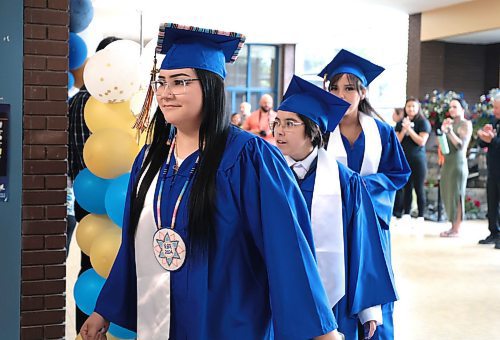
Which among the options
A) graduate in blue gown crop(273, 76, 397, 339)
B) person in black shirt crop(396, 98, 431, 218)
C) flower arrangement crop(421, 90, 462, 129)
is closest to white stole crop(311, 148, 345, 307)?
graduate in blue gown crop(273, 76, 397, 339)

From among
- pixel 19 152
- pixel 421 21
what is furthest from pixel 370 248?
pixel 421 21

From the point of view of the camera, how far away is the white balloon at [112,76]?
12.6ft

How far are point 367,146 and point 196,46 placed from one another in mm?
2104

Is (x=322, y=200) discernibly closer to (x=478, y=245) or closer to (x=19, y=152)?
(x=19, y=152)

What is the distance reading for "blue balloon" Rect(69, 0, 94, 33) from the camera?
4.45 metres

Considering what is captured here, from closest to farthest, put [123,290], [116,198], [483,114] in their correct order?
[123,290] → [116,198] → [483,114]

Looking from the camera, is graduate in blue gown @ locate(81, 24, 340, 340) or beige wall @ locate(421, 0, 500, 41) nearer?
graduate in blue gown @ locate(81, 24, 340, 340)

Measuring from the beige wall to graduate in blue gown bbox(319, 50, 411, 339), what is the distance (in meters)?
10.0

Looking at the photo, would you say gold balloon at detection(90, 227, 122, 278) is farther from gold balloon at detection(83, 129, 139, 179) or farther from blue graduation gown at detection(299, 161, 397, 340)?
blue graduation gown at detection(299, 161, 397, 340)

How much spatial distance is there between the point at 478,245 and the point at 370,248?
6395mm

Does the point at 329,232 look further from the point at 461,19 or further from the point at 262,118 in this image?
the point at 461,19

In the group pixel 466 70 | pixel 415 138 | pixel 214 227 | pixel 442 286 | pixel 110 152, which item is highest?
pixel 466 70

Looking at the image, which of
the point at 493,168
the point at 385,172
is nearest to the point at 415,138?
the point at 493,168

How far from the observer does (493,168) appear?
8930 mm
